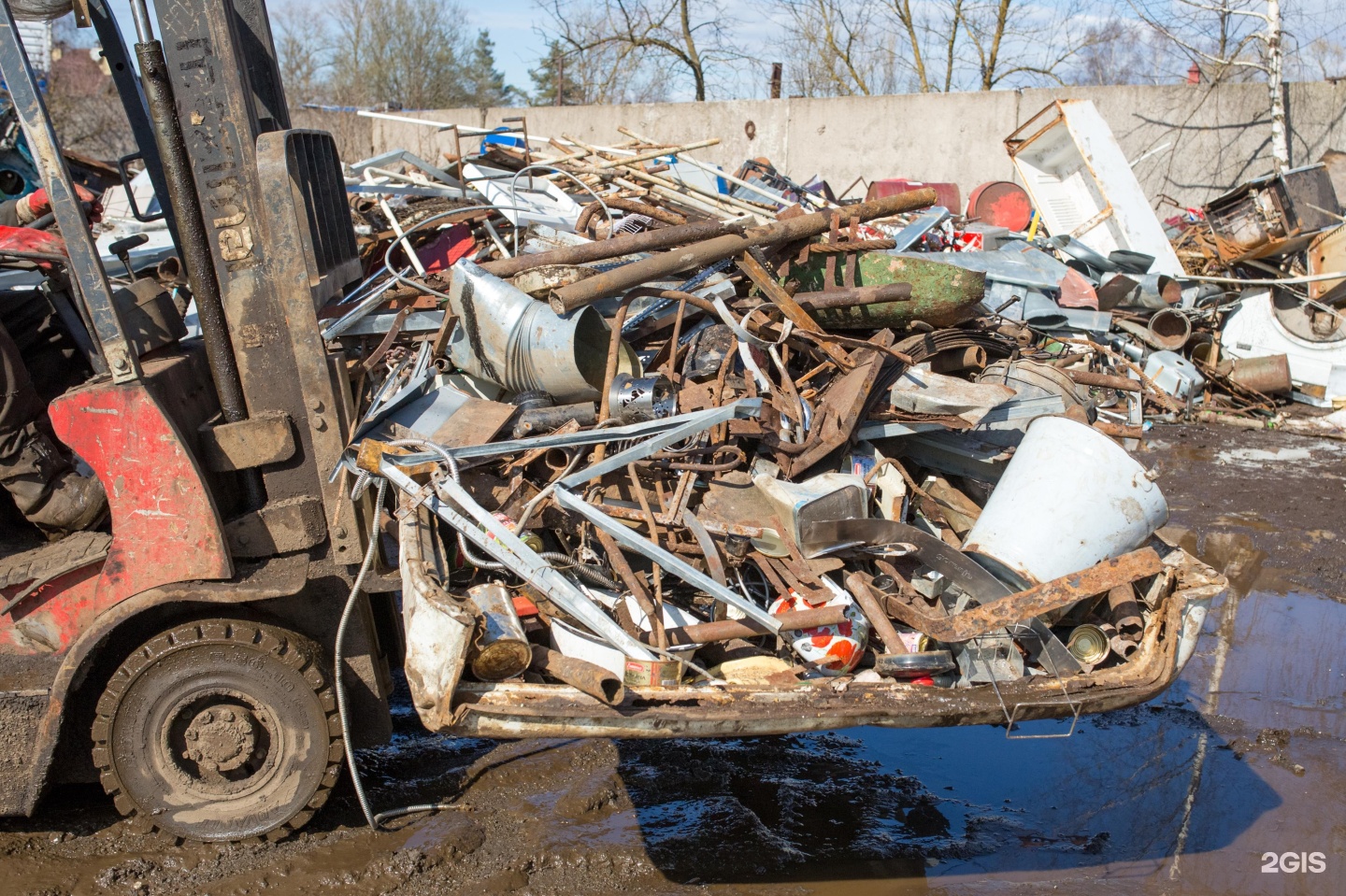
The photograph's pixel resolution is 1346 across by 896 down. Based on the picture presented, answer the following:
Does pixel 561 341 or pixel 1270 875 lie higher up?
pixel 561 341

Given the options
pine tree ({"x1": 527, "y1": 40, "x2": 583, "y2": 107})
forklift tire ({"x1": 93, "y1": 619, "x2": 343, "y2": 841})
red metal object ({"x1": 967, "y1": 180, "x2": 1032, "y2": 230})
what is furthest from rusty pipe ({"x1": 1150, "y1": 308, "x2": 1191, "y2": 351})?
pine tree ({"x1": 527, "y1": 40, "x2": 583, "y2": 107})

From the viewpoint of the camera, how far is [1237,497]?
6500 millimetres

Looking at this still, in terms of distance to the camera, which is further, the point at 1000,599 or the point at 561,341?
the point at 561,341

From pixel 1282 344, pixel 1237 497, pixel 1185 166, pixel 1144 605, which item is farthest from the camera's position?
pixel 1185 166

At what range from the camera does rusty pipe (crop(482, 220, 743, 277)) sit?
3428mm

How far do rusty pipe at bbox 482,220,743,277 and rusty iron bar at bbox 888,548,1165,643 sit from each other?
1725 mm

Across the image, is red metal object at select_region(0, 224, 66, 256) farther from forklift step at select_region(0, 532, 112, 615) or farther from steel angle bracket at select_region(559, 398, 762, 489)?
steel angle bracket at select_region(559, 398, 762, 489)

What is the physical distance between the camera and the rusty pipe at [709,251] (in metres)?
3.05

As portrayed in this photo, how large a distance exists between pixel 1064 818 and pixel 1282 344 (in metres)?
7.21

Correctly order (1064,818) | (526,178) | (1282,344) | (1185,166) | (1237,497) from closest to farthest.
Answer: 1. (1064,818)
2. (526,178)
3. (1237,497)
4. (1282,344)
5. (1185,166)

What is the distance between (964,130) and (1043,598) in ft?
35.6

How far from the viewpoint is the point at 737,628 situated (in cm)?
276

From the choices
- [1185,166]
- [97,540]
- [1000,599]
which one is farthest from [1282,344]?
[97,540]

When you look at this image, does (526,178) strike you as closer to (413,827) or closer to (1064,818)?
(413,827)
